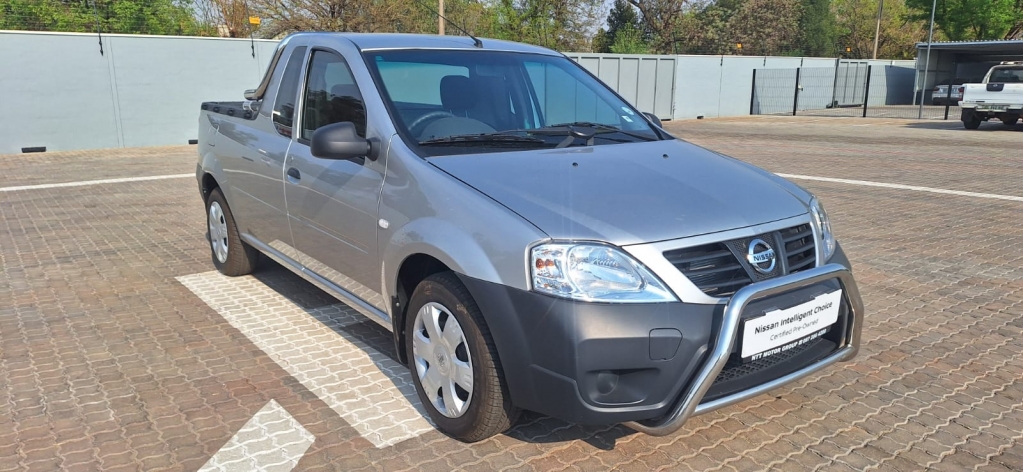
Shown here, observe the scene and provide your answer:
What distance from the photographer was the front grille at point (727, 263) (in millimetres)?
2713

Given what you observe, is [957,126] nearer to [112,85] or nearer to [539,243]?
[112,85]

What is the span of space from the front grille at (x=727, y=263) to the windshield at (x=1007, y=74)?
22.0 m

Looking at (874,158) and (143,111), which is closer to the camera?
(874,158)

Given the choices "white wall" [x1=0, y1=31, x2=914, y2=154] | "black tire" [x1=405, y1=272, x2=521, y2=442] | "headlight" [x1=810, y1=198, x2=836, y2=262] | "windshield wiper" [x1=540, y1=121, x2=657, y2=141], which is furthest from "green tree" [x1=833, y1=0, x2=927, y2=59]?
"black tire" [x1=405, y1=272, x2=521, y2=442]

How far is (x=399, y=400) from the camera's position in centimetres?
364

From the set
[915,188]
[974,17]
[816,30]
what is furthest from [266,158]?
[816,30]

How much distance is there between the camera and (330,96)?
4090 millimetres

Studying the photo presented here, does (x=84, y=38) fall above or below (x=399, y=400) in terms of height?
above

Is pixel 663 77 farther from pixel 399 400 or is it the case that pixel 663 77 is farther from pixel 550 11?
pixel 399 400

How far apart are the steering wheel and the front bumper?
3.44ft

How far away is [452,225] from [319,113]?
160 cm

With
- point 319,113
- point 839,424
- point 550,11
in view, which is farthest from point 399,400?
point 550,11

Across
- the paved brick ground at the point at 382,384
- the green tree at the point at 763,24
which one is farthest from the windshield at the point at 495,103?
the green tree at the point at 763,24

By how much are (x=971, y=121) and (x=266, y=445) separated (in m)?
23.9
